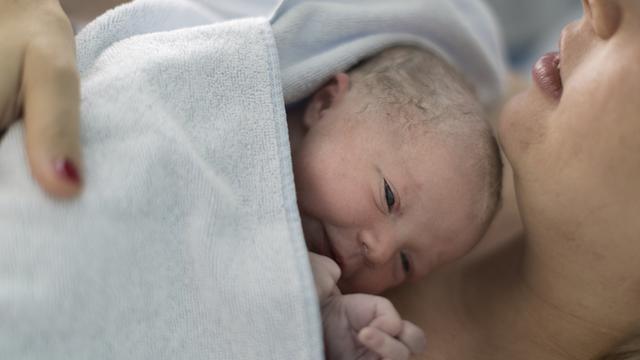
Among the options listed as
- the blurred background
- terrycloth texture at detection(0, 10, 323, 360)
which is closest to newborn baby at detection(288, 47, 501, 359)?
terrycloth texture at detection(0, 10, 323, 360)

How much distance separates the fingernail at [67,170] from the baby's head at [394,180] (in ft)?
1.24

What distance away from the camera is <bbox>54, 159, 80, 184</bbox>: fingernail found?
0.77m

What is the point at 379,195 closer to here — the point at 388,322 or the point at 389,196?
the point at 389,196

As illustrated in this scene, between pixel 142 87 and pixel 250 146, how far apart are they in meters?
0.16

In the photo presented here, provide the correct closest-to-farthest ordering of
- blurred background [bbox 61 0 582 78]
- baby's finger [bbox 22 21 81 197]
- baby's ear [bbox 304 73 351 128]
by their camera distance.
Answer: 1. baby's finger [bbox 22 21 81 197]
2. baby's ear [bbox 304 73 351 128]
3. blurred background [bbox 61 0 582 78]

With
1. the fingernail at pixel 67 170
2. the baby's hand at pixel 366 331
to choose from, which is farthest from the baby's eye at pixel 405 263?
the fingernail at pixel 67 170

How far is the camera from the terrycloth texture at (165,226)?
2.54 ft

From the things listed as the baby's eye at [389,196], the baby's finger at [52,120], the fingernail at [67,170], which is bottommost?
the baby's eye at [389,196]

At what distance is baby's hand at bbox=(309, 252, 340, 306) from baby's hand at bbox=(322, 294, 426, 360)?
20 millimetres

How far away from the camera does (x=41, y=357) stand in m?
0.77

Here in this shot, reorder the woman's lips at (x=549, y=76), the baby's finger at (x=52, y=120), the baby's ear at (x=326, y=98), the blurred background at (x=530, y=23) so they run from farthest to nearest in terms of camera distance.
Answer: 1. the blurred background at (x=530, y=23)
2. the baby's ear at (x=326, y=98)
3. the woman's lips at (x=549, y=76)
4. the baby's finger at (x=52, y=120)

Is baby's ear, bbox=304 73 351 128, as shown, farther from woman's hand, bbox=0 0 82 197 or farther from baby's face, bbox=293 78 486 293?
woman's hand, bbox=0 0 82 197

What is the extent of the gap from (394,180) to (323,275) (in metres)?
0.19

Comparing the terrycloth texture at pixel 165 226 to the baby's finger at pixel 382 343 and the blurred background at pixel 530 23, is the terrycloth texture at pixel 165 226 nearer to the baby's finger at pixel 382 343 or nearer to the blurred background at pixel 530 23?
the baby's finger at pixel 382 343
